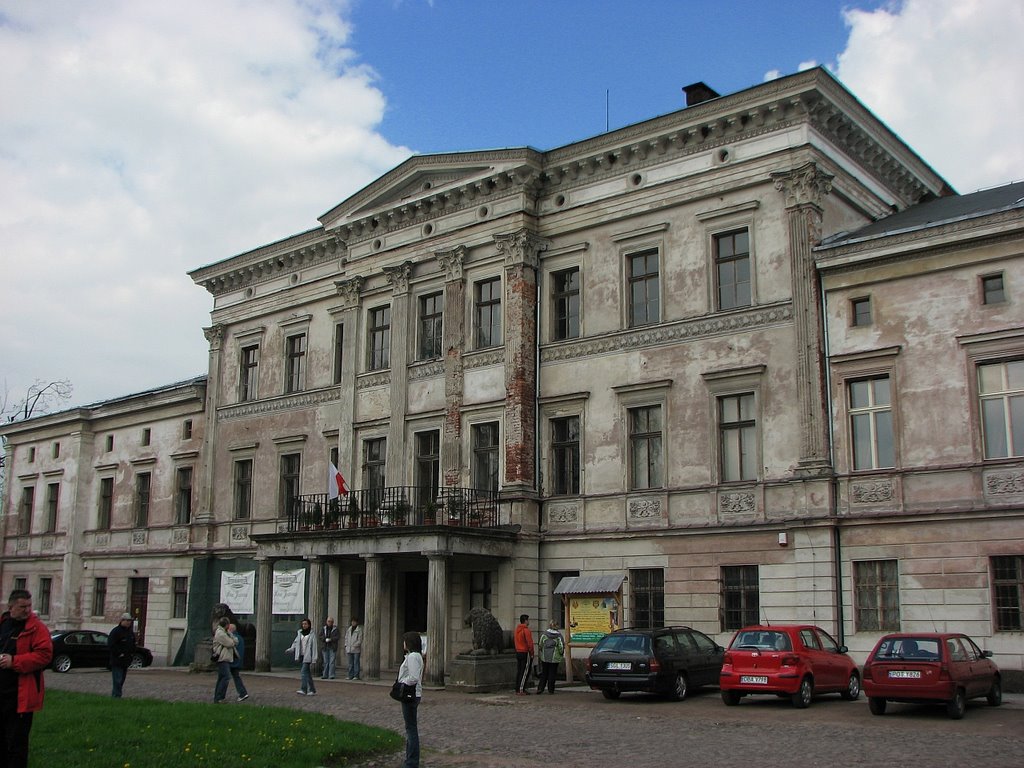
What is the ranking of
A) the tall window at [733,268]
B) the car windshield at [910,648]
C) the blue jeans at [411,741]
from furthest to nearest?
the tall window at [733,268], the car windshield at [910,648], the blue jeans at [411,741]

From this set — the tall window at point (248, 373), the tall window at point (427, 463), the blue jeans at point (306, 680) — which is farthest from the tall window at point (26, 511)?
the blue jeans at point (306, 680)

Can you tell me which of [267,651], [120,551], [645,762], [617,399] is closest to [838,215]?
[617,399]

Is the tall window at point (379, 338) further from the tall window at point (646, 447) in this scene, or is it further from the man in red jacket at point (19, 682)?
the man in red jacket at point (19, 682)

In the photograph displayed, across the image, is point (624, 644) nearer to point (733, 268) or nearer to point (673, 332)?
point (673, 332)

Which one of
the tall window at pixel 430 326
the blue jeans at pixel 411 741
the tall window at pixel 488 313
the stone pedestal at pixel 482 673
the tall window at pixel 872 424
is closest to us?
the blue jeans at pixel 411 741

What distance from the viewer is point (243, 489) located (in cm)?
3875

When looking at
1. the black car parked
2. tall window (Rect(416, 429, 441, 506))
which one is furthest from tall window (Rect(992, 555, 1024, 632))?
the black car parked

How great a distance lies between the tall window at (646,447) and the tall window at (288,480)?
43.7ft

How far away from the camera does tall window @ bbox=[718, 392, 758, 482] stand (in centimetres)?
2591

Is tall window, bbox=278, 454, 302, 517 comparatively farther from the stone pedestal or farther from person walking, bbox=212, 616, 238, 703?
person walking, bbox=212, 616, 238, 703

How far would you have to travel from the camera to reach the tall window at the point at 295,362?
37.6 m

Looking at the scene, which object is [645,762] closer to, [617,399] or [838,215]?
[617,399]

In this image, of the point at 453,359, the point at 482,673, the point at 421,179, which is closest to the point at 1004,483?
the point at 482,673

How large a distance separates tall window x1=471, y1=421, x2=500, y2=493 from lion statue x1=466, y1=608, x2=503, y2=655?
17.1 feet
